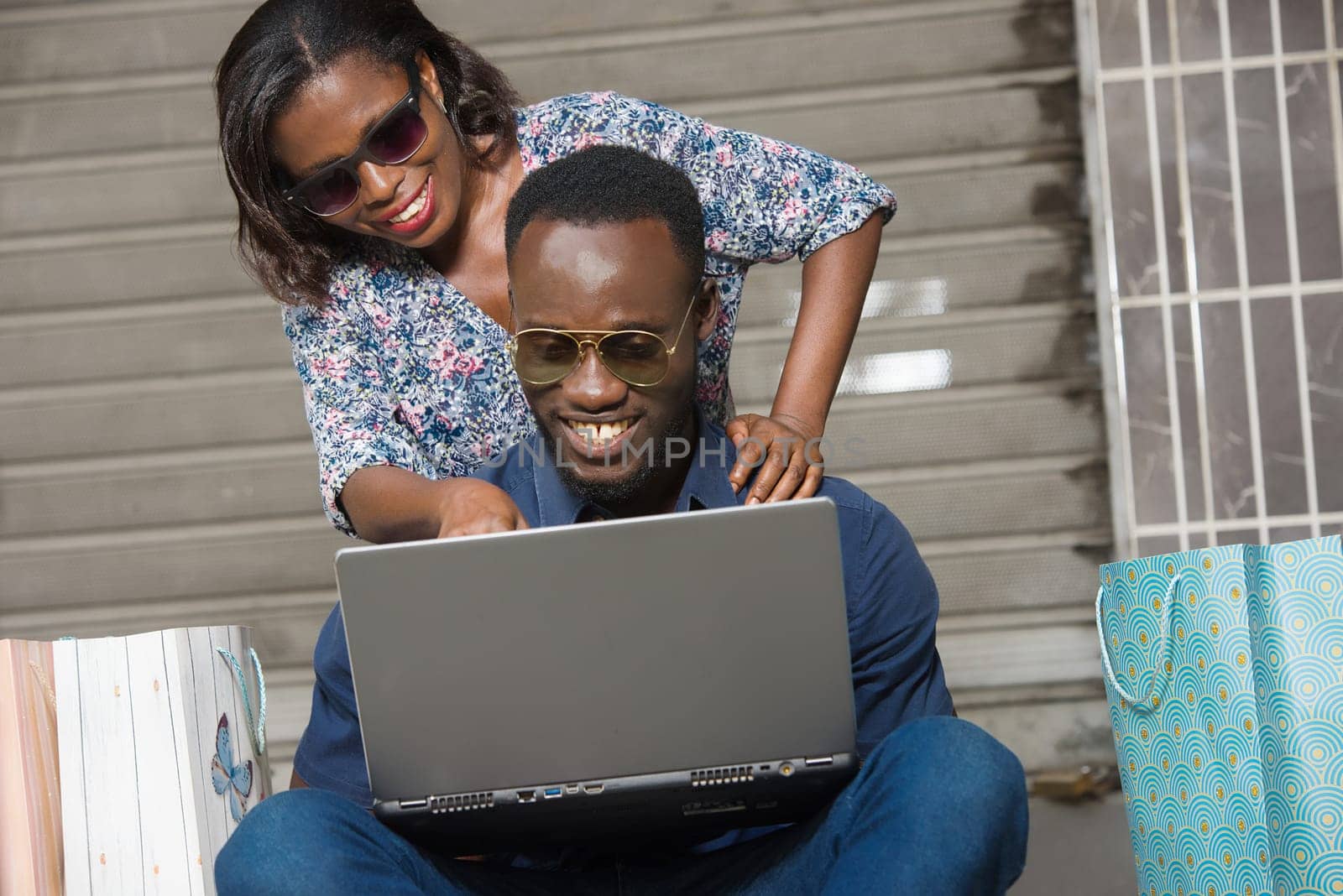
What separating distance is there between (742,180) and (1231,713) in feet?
3.41

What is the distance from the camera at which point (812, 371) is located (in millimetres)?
2109

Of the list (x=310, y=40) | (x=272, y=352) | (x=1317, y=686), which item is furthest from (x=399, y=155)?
(x=272, y=352)

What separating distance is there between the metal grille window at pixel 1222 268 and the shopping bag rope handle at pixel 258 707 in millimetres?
2706

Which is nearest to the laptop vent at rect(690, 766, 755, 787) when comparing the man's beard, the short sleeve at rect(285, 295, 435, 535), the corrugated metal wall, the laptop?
the laptop

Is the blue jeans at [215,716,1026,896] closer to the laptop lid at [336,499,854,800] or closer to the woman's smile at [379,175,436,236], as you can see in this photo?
the laptop lid at [336,499,854,800]

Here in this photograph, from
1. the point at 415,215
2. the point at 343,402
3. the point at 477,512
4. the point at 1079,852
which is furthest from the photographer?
the point at 1079,852

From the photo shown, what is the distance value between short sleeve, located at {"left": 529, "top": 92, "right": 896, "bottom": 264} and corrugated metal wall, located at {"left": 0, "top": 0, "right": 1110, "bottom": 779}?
1968mm

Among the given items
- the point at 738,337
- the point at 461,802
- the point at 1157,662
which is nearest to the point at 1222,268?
the point at 738,337

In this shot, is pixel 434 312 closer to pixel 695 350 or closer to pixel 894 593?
pixel 695 350

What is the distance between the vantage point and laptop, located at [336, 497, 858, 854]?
142cm

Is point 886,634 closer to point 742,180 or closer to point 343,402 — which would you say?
point 742,180

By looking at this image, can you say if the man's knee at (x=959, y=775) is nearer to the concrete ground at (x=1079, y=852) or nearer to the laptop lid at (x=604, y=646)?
the laptop lid at (x=604, y=646)

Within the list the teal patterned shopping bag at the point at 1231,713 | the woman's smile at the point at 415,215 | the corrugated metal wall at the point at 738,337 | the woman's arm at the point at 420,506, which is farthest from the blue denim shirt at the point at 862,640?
the corrugated metal wall at the point at 738,337

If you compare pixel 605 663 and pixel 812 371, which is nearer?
pixel 605 663
